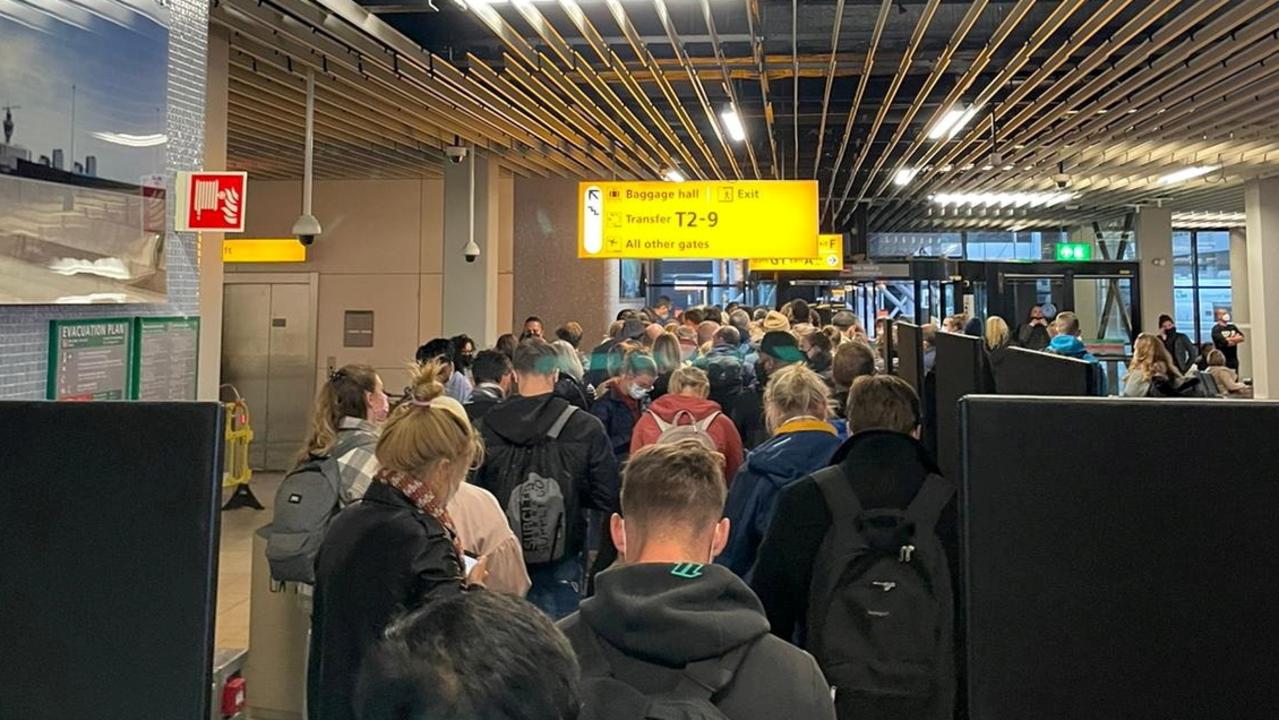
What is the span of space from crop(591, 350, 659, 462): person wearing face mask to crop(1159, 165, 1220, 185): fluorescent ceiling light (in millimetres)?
9255

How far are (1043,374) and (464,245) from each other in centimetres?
815

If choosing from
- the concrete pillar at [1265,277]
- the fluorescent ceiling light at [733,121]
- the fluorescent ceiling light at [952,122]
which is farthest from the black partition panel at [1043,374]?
the concrete pillar at [1265,277]

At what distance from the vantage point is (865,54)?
6.50 m

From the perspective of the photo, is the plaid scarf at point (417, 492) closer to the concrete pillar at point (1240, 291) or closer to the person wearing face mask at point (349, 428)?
the person wearing face mask at point (349, 428)

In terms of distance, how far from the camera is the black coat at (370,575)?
1983mm

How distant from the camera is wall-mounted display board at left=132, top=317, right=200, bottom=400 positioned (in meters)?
2.82

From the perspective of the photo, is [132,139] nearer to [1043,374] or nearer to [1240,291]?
[1043,374]

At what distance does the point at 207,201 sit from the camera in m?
3.01

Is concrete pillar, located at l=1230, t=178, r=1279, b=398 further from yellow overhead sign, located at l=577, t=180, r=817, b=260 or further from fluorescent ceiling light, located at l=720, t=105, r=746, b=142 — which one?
fluorescent ceiling light, located at l=720, t=105, r=746, b=142

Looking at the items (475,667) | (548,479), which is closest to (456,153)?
(548,479)

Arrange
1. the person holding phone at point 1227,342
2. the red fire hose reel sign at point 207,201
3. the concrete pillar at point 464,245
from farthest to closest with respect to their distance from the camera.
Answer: the person holding phone at point 1227,342
the concrete pillar at point 464,245
the red fire hose reel sign at point 207,201

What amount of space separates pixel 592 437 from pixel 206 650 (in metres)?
2.23

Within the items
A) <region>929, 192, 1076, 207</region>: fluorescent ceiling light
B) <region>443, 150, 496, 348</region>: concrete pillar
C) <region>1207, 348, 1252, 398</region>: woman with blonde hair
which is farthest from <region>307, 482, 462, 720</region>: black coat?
<region>929, 192, 1076, 207</region>: fluorescent ceiling light

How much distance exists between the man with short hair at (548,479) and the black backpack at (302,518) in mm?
559
